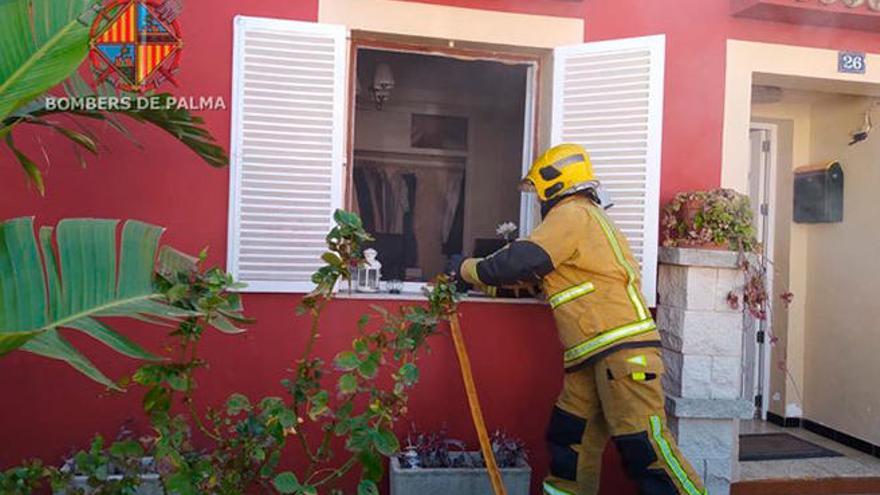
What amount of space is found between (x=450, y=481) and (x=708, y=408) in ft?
4.83

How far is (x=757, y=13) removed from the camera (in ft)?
15.3

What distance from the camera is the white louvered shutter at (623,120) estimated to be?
4422 mm

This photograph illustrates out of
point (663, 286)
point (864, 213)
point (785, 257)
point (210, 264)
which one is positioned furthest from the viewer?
point (785, 257)

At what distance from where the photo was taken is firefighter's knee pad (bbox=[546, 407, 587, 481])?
382 centimetres

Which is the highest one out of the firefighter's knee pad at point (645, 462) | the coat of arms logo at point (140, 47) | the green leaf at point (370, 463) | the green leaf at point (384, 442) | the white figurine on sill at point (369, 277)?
the coat of arms logo at point (140, 47)

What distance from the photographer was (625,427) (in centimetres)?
366

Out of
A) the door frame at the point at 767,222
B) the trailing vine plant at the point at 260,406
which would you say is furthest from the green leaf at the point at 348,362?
the door frame at the point at 767,222

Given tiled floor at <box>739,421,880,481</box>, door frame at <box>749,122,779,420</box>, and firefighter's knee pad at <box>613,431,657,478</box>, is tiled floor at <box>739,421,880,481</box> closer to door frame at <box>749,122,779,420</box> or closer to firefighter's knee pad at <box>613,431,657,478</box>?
door frame at <box>749,122,779,420</box>

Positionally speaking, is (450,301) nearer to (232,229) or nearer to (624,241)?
(624,241)

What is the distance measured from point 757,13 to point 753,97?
1.17 meters

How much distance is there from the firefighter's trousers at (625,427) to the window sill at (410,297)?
0.77 metres

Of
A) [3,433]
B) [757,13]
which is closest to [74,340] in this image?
[3,433]

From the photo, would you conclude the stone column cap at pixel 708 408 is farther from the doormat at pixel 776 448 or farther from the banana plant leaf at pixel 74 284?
the banana plant leaf at pixel 74 284

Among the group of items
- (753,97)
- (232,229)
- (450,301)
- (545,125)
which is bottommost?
(450,301)
